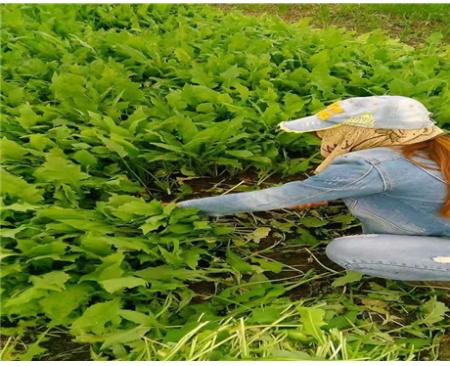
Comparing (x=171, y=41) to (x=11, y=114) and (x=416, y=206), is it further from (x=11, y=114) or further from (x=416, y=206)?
(x=416, y=206)

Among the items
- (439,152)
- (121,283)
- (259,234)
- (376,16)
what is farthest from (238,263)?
(376,16)

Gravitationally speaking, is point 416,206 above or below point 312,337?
above

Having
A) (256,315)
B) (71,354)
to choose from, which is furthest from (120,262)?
(256,315)

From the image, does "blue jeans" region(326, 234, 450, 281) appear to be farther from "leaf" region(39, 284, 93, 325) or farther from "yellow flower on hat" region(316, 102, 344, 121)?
"leaf" region(39, 284, 93, 325)

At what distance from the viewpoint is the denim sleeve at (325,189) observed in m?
2.37

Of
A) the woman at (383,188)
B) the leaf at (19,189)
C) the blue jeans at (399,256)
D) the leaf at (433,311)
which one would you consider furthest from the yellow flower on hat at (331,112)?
the leaf at (19,189)

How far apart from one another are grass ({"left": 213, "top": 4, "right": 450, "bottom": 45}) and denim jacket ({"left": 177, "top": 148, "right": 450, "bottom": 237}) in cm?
501

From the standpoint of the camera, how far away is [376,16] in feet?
25.6

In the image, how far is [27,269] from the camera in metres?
2.42

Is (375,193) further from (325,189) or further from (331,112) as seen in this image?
(331,112)

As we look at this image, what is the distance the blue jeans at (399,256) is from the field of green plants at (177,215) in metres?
0.12

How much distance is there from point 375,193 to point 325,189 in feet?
0.61

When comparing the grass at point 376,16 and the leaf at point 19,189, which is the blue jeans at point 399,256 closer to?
the leaf at point 19,189

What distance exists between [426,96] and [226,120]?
1.21 metres
